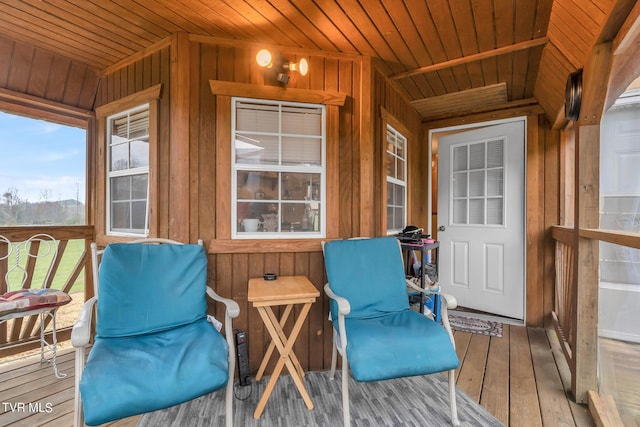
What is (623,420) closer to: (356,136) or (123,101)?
(356,136)

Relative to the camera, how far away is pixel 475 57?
2369 millimetres

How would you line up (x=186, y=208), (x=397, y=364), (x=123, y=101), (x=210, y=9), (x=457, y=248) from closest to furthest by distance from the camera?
(x=397, y=364) → (x=210, y=9) → (x=186, y=208) → (x=123, y=101) → (x=457, y=248)

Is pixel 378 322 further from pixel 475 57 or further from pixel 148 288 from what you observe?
pixel 475 57

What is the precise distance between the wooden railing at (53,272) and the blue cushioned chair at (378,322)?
7.60 ft

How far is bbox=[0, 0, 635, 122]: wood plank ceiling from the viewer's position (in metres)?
1.81

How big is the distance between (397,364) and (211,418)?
1111 millimetres

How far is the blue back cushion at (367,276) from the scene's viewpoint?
2.00 meters

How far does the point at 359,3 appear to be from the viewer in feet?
5.94

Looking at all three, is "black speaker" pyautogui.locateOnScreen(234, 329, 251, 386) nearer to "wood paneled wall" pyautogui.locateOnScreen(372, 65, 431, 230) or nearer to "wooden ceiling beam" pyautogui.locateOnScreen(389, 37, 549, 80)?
"wood paneled wall" pyautogui.locateOnScreen(372, 65, 431, 230)

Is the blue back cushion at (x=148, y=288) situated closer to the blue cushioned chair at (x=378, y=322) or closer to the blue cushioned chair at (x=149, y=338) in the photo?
the blue cushioned chair at (x=149, y=338)

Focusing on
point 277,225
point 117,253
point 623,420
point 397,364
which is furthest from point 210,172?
point 623,420

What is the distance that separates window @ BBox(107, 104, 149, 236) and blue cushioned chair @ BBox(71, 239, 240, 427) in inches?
23.9

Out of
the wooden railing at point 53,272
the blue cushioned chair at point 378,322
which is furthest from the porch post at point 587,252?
the wooden railing at point 53,272

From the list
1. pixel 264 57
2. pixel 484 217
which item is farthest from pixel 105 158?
pixel 484 217
